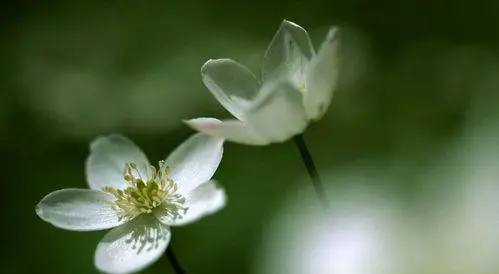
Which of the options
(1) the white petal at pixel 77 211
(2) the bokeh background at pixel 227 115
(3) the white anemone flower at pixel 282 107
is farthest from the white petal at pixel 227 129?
(2) the bokeh background at pixel 227 115

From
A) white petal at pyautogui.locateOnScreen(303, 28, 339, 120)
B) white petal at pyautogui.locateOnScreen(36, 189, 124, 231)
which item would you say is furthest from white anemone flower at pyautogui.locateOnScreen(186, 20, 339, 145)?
white petal at pyautogui.locateOnScreen(36, 189, 124, 231)

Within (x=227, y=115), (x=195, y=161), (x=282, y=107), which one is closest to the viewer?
(x=282, y=107)

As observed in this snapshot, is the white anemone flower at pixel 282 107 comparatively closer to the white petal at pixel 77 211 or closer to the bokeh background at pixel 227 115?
the white petal at pixel 77 211

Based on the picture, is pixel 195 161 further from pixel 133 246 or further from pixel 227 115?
pixel 227 115

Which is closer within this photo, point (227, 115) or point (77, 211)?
point (77, 211)

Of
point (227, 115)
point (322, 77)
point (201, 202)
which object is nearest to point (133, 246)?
point (201, 202)

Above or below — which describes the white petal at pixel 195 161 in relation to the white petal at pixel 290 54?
below

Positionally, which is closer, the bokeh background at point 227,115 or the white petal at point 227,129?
the white petal at point 227,129
